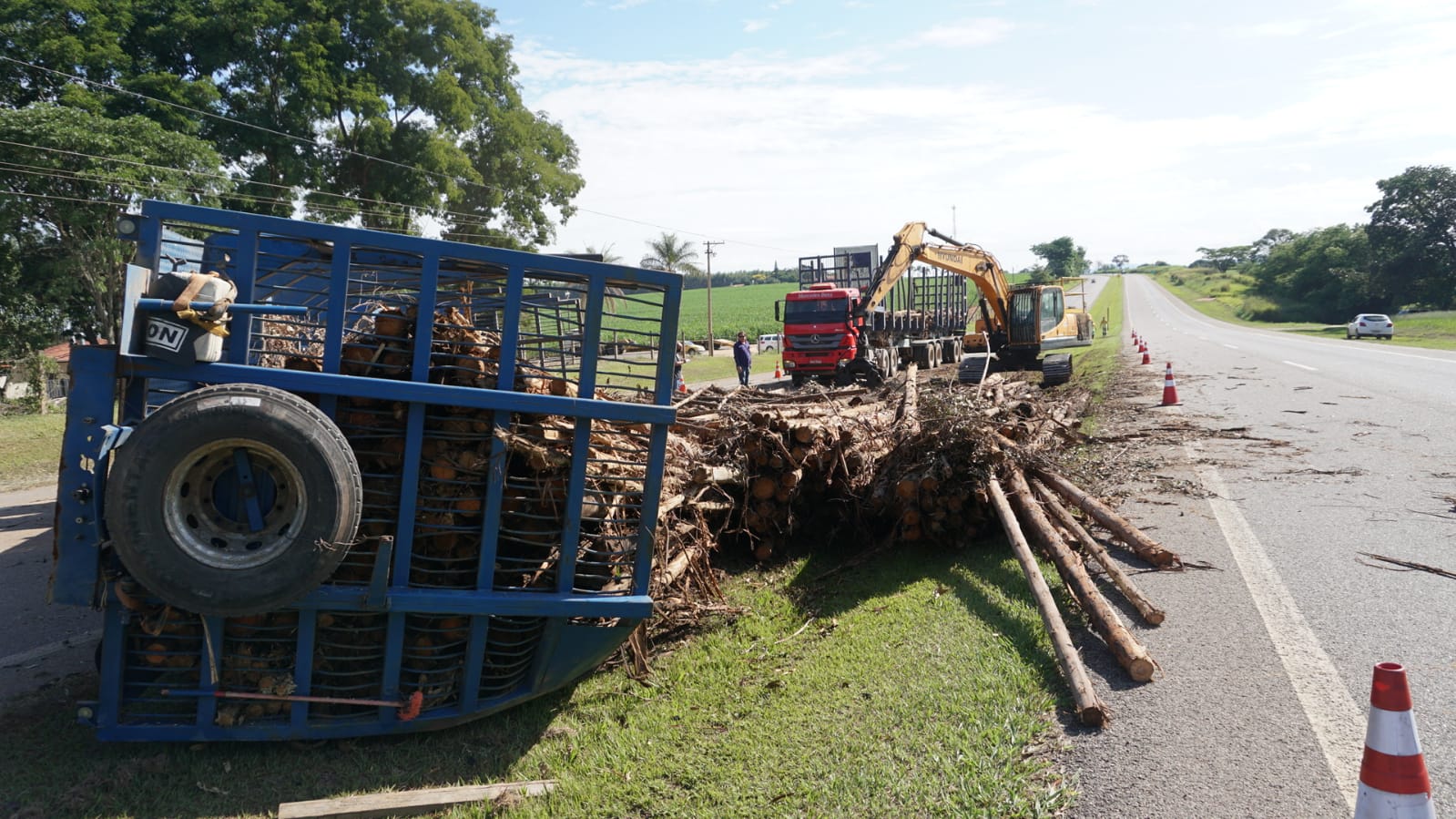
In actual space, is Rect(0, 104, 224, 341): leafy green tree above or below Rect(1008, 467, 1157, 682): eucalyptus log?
above

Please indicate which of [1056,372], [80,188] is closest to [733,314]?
[1056,372]

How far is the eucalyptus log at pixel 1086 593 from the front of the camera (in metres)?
4.28

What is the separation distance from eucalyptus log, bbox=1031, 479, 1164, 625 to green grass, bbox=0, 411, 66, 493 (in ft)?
37.4

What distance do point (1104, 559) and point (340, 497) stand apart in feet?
15.7

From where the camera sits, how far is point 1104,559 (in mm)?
5625

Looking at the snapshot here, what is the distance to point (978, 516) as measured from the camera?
6.69m

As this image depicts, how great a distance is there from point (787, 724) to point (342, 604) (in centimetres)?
221

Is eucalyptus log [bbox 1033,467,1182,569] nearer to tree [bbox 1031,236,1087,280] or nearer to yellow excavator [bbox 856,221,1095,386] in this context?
yellow excavator [bbox 856,221,1095,386]

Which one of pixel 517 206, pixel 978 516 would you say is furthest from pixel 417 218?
pixel 978 516

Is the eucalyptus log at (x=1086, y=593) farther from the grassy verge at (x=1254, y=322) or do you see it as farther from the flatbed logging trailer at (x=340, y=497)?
the grassy verge at (x=1254, y=322)

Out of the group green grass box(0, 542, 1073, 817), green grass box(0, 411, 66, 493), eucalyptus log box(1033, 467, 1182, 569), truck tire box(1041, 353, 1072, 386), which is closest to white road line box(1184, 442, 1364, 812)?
eucalyptus log box(1033, 467, 1182, 569)

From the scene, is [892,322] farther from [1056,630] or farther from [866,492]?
[1056,630]

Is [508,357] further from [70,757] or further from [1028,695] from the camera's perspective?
[1028,695]

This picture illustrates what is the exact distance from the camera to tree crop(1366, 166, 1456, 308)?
59094mm
